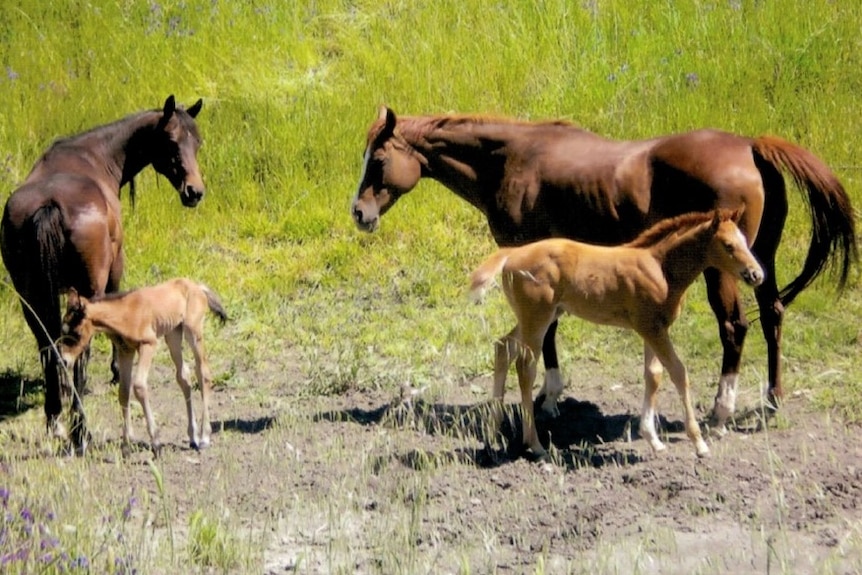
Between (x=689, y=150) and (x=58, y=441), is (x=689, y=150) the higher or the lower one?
the higher one

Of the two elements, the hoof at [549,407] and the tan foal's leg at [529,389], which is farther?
the hoof at [549,407]

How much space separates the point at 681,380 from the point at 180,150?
4261 millimetres

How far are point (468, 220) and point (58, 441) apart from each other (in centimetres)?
496

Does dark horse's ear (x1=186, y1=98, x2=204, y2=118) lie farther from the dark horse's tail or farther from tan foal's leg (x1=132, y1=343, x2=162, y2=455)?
tan foal's leg (x1=132, y1=343, x2=162, y2=455)

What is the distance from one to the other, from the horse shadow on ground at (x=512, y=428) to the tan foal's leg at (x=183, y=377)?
0.91 metres

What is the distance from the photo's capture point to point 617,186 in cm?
838

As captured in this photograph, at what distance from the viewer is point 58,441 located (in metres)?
7.96

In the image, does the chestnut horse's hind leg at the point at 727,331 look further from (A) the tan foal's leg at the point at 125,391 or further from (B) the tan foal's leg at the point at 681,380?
(A) the tan foal's leg at the point at 125,391

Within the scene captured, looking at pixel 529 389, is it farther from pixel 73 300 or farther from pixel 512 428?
pixel 73 300

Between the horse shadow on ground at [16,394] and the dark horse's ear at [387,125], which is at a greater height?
the dark horse's ear at [387,125]

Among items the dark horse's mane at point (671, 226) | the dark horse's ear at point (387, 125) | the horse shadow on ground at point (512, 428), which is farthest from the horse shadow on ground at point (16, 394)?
the dark horse's mane at point (671, 226)

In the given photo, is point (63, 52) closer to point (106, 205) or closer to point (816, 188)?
point (106, 205)

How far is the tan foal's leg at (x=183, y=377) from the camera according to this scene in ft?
26.2

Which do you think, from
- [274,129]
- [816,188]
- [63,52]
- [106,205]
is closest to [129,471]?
[106,205]
